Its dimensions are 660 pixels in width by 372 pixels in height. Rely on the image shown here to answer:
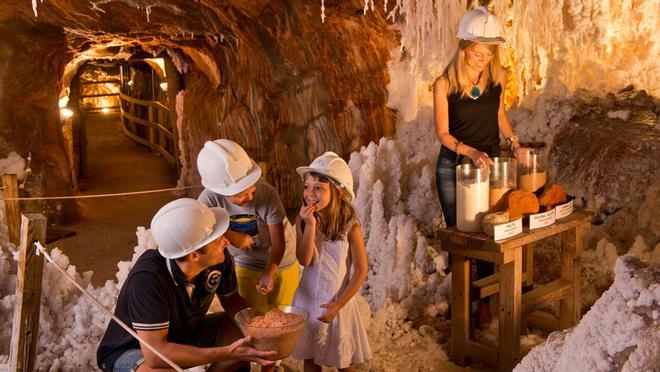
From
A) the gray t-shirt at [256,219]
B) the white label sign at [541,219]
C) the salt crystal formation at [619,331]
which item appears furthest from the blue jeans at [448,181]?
the salt crystal formation at [619,331]

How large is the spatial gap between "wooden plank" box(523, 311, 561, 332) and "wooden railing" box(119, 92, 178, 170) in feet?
37.1

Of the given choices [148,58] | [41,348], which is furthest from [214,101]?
[41,348]

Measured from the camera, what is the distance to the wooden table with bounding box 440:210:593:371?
386 centimetres

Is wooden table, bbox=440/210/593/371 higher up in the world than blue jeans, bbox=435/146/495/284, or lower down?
lower down

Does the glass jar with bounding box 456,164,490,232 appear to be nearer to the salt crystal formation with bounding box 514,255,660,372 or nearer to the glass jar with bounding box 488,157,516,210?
the glass jar with bounding box 488,157,516,210

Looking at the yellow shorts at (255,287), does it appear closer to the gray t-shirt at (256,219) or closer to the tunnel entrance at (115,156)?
the gray t-shirt at (256,219)

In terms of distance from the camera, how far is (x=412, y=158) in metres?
6.91

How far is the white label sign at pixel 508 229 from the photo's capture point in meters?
3.73

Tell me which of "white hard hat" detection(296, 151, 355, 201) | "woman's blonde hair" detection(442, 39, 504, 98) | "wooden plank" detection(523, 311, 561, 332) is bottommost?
"wooden plank" detection(523, 311, 561, 332)

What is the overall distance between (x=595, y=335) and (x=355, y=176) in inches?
164

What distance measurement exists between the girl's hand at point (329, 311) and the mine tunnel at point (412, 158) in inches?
4.8

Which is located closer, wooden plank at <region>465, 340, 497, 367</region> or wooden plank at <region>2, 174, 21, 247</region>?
wooden plank at <region>465, 340, 497, 367</region>

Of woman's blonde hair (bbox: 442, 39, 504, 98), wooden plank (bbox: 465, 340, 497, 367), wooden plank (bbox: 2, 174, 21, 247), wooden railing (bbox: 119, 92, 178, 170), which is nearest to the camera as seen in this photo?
wooden plank (bbox: 465, 340, 497, 367)

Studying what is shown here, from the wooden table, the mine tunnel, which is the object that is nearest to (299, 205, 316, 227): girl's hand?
the mine tunnel
